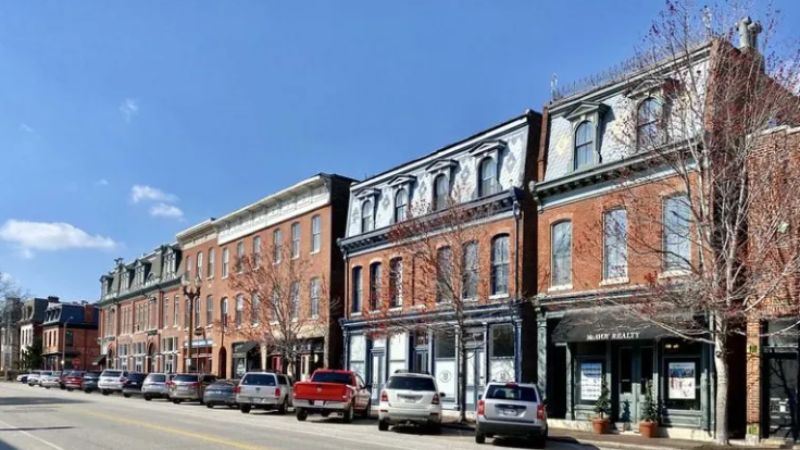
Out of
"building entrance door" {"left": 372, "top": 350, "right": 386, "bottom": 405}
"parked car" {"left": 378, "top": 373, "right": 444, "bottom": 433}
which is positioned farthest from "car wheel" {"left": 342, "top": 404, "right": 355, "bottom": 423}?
"building entrance door" {"left": 372, "top": 350, "right": 386, "bottom": 405}

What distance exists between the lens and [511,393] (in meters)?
20.9

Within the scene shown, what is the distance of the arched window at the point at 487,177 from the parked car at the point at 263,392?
406 inches

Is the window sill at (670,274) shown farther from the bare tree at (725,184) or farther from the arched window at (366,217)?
the arched window at (366,217)

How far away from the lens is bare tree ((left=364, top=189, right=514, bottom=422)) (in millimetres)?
28797

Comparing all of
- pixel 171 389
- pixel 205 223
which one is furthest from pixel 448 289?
pixel 205 223

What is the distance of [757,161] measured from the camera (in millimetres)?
19281

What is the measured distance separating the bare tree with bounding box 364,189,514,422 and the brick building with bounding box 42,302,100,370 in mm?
83412

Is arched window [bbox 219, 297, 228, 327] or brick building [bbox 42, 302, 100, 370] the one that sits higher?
arched window [bbox 219, 297, 228, 327]

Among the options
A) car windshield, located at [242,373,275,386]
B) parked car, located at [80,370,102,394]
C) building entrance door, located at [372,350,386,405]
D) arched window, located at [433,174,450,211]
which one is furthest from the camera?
parked car, located at [80,370,102,394]

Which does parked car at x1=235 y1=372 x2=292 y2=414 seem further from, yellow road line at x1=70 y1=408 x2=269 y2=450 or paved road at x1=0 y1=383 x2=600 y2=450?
yellow road line at x1=70 y1=408 x2=269 y2=450

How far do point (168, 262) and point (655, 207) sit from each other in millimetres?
49955

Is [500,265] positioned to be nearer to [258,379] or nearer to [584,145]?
[584,145]

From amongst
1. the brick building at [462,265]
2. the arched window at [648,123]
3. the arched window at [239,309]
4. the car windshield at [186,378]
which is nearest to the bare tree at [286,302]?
the arched window at [239,309]

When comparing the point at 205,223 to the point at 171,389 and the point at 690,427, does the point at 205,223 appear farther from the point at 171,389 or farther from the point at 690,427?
the point at 690,427
